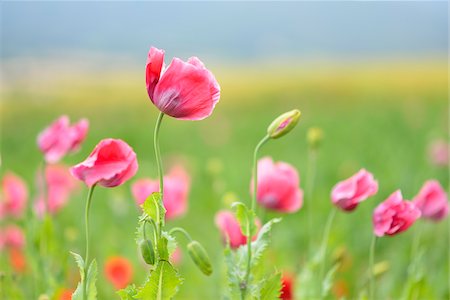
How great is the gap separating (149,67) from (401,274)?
121 cm

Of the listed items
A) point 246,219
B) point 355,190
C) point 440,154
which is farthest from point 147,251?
point 440,154

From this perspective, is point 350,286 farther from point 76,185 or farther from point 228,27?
point 228,27

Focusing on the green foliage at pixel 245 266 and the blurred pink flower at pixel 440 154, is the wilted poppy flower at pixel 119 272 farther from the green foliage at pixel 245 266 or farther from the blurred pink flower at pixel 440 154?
the blurred pink flower at pixel 440 154

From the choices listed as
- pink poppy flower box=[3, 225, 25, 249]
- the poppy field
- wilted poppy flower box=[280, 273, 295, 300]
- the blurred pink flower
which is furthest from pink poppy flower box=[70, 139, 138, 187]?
the blurred pink flower

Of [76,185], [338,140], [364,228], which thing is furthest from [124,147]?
[338,140]

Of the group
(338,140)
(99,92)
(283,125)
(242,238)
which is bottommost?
(99,92)

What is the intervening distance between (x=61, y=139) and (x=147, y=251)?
0.47m

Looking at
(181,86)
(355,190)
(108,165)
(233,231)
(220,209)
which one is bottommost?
(220,209)

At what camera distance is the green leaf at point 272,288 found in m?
0.97

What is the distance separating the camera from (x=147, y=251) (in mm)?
896

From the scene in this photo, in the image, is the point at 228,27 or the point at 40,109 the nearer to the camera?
the point at 40,109

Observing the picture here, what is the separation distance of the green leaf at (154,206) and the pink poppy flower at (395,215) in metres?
0.37

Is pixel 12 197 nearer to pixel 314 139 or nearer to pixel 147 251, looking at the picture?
pixel 314 139

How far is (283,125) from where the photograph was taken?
997 millimetres
